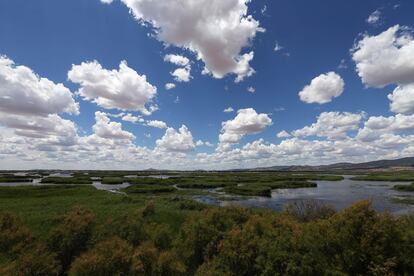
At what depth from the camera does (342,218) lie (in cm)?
1187

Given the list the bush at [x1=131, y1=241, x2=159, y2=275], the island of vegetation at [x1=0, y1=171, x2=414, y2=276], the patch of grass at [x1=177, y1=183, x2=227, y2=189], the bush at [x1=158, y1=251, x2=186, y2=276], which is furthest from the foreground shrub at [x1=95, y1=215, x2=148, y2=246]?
the patch of grass at [x1=177, y1=183, x2=227, y2=189]

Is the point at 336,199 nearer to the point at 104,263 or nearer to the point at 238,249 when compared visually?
the point at 238,249

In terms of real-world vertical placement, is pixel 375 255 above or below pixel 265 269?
above

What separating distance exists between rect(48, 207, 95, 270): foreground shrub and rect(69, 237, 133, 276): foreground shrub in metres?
4.83

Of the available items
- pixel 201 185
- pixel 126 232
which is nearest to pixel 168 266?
pixel 126 232

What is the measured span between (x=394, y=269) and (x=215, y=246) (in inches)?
353

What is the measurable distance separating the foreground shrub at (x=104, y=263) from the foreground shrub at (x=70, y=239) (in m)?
4.83

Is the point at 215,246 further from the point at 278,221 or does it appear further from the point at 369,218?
the point at 369,218

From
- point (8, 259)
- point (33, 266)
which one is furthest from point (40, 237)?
point (33, 266)

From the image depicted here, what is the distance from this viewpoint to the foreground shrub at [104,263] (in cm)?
1097

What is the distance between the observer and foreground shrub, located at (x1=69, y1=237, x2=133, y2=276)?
11.0 metres

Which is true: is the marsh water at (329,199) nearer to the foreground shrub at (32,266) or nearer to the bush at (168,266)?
the bush at (168,266)

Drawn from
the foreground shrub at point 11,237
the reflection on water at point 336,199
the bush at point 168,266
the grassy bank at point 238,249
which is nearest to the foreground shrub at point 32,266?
the grassy bank at point 238,249

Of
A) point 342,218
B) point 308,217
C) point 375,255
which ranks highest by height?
point 342,218
